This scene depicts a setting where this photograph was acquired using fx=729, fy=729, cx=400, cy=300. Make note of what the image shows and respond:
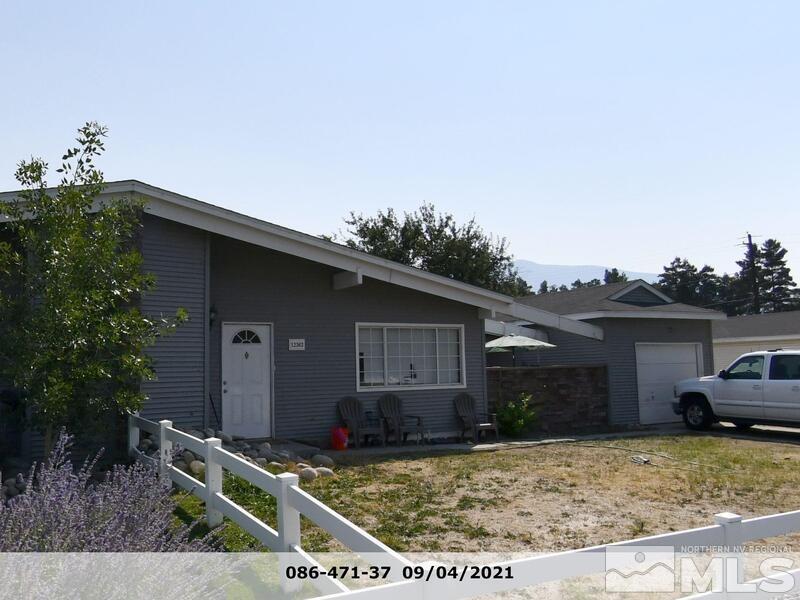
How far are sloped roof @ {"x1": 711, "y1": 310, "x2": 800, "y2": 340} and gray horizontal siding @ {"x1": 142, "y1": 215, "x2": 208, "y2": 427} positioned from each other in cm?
1957

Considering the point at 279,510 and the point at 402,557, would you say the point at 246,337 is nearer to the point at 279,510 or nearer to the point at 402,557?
the point at 279,510

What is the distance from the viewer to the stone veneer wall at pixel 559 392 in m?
15.6

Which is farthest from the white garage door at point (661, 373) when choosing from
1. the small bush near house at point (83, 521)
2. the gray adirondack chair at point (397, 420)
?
the small bush near house at point (83, 521)

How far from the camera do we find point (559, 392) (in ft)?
53.3

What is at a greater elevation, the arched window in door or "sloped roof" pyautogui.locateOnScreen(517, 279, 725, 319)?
"sloped roof" pyautogui.locateOnScreen(517, 279, 725, 319)

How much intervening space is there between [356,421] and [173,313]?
4028mm

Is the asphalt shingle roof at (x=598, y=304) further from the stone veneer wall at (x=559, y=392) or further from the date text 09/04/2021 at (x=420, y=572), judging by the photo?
the date text 09/04/2021 at (x=420, y=572)

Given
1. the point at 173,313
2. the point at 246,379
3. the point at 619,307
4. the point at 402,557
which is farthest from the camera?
the point at 619,307

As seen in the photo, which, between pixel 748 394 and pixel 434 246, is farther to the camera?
pixel 434 246

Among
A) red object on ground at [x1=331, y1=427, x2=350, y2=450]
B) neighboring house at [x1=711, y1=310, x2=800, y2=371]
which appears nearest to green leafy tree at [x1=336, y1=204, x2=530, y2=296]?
neighboring house at [x1=711, y1=310, x2=800, y2=371]

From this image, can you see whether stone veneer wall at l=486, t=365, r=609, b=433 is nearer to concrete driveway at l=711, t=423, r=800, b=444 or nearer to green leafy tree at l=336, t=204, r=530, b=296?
concrete driveway at l=711, t=423, r=800, b=444

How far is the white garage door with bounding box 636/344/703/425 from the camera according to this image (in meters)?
17.2

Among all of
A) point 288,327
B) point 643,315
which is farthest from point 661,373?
point 288,327

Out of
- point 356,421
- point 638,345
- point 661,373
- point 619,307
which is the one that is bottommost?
point 356,421
